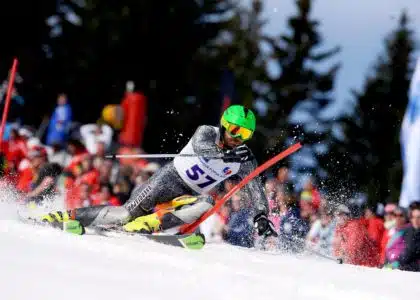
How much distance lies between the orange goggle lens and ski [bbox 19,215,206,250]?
972 mm

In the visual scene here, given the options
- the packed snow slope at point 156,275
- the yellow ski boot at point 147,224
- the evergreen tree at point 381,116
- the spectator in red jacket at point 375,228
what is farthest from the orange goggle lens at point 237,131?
the evergreen tree at point 381,116

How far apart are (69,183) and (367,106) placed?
18.2m

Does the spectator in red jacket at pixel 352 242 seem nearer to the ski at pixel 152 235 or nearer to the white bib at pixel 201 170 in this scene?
the white bib at pixel 201 170

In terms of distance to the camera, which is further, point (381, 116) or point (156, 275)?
point (381, 116)

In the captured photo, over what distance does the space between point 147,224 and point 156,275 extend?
2.96 metres

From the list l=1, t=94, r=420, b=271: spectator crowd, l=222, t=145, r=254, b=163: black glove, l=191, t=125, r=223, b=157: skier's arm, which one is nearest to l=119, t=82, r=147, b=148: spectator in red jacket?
l=1, t=94, r=420, b=271: spectator crowd

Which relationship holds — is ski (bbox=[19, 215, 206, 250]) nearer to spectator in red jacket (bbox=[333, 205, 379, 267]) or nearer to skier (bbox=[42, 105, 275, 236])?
skier (bbox=[42, 105, 275, 236])

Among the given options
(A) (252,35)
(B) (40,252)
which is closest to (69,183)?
(B) (40,252)

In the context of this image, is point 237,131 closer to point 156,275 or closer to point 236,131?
point 236,131

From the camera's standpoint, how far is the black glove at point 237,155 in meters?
7.68

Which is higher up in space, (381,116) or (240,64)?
(240,64)

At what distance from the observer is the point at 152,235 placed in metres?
8.36

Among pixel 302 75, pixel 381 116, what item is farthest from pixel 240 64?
pixel 381 116

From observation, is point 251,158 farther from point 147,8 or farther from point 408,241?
point 147,8
